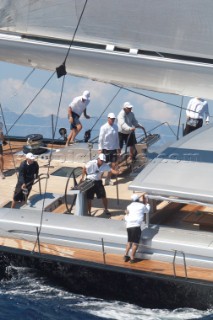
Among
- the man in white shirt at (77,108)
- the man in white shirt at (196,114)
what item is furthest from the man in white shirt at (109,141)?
the man in white shirt at (196,114)

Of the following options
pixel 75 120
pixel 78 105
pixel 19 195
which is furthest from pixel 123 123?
pixel 19 195

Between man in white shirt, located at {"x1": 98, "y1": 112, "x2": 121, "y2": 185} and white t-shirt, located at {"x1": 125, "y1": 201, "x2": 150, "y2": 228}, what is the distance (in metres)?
2.89

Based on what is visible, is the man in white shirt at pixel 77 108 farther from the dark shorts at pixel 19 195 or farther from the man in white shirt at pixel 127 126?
the dark shorts at pixel 19 195

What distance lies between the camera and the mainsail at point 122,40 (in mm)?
13867

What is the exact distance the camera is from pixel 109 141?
1717 centimetres

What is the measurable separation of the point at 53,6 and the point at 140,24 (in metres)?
1.29

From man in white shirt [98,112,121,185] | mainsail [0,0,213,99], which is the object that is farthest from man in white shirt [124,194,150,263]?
man in white shirt [98,112,121,185]

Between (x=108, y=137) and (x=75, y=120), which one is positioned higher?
(x=75, y=120)

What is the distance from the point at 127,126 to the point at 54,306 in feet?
15.7

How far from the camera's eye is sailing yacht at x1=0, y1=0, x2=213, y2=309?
13.9 meters

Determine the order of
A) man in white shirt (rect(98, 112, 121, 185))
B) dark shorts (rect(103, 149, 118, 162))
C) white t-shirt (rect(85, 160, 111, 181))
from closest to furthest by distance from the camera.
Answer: white t-shirt (rect(85, 160, 111, 181)) → man in white shirt (rect(98, 112, 121, 185)) → dark shorts (rect(103, 149, 118, 162))

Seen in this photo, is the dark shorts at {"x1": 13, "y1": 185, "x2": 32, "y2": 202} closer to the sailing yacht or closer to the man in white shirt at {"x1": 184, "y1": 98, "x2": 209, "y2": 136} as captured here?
the sailing yacht

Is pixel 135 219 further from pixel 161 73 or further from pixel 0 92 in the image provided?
pixel 0 92

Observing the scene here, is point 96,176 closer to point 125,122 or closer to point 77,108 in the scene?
point 125,122
